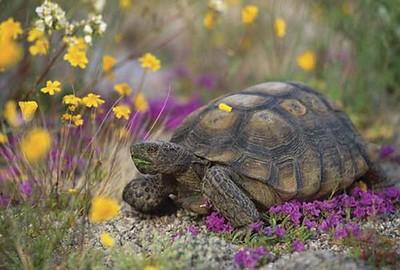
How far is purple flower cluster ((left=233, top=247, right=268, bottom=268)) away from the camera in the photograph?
3264 millimetres

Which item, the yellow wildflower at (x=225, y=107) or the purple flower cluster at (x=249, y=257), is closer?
the purple flower cluster at (x=249, y=257)

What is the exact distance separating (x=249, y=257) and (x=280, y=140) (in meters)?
1.09

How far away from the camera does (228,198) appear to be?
380 centimetres

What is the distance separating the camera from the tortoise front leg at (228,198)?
12.4ft

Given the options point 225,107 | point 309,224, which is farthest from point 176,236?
point 225,107

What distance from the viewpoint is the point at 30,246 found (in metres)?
3.32

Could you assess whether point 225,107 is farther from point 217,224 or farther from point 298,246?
point 298,246

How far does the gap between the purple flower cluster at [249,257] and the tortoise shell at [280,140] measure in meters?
0.71

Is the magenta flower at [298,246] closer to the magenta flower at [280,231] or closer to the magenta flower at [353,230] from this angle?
the magenta flower at [280,231]

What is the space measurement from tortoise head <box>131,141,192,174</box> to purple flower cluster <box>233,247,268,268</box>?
2.75 ft

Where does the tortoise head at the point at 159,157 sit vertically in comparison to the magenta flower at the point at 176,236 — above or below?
above

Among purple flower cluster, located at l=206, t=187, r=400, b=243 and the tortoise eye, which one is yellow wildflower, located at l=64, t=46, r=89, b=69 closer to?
the tortoise eye

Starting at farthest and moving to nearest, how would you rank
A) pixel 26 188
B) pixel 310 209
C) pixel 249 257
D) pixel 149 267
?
pixel 26 188, pixel 310 209, pixel 249 257, pixel 149 267

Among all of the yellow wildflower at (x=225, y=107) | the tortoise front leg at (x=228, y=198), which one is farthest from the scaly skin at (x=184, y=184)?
the yellow wildflower at (x=225, y=107)
